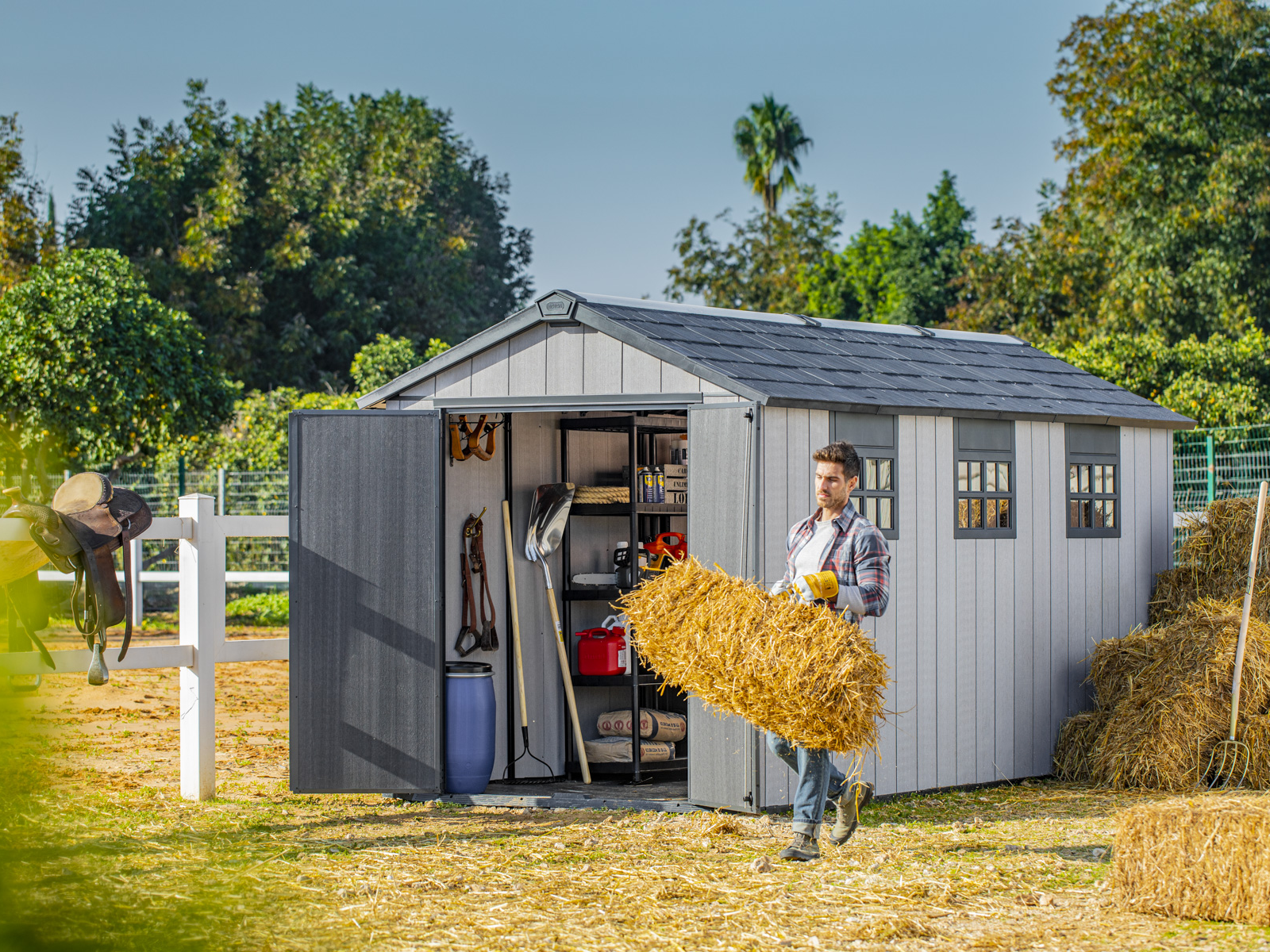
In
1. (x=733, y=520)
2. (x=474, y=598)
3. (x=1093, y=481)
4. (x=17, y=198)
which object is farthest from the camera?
(x=1093, y=481)

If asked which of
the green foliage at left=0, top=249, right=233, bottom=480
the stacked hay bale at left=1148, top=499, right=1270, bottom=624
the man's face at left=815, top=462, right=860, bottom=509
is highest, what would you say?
the green foliage at left=0, top=249, right=233, bottom=480

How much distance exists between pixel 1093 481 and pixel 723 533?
301 centimetres

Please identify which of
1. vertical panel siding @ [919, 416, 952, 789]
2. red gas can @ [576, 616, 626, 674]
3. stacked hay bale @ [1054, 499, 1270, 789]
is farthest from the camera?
red gas can @ [576, 616, 626, 674]

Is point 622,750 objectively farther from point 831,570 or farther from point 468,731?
point 831,570

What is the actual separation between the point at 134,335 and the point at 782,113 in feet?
91.0

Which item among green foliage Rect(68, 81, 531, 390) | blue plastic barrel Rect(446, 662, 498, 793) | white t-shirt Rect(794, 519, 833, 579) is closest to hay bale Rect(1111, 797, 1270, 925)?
white t-shirt Rect(794, 519, 833, 579)

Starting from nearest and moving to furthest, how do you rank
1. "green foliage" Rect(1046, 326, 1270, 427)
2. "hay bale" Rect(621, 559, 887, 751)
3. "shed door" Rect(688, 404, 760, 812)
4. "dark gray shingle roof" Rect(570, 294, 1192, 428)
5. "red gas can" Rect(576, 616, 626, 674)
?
"hay bale" Rect(621, 559, 887, 751) → "shed door" Rect(688, 404, 760, 812) → "dark gray shingle roof" Rect(570, 294, 1192, 428) → "red gas can" Rect(576, 616, 626, 674) → "green foliage" Rect(1046, 326, 1270, 427)

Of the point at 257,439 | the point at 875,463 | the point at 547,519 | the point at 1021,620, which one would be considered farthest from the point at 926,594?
the point at 257,439

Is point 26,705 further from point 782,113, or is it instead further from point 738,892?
point 782,113

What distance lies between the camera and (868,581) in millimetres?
5469

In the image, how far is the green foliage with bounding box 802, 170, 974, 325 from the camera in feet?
110

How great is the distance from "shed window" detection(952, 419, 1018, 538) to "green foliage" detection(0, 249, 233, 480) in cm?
1013

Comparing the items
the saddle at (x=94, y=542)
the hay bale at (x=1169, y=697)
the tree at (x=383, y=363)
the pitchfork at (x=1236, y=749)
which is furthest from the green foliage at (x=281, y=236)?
the pitchfork at (x=1236, y=749)

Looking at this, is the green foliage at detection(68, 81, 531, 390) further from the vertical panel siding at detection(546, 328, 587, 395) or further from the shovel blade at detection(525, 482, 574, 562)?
the vertical panel siding at detection(546, 328, 587, 395)
